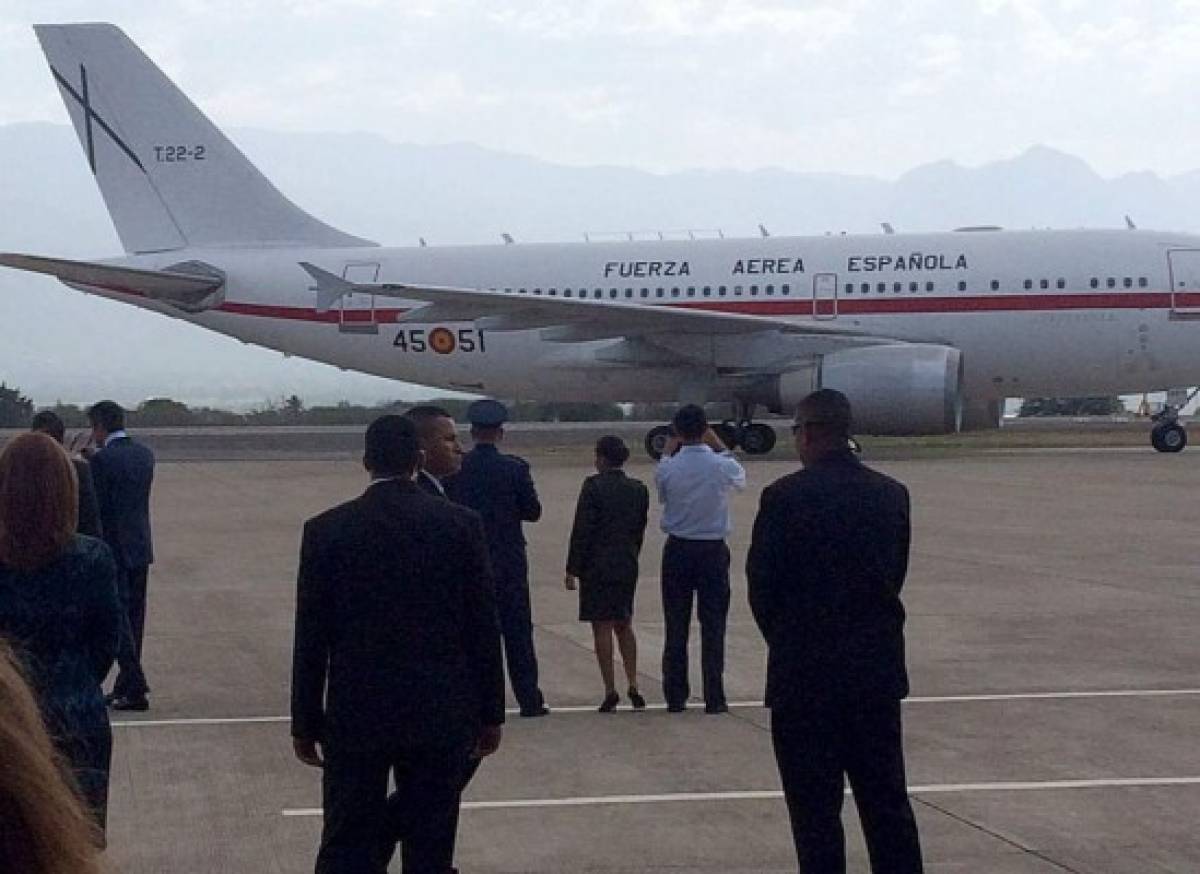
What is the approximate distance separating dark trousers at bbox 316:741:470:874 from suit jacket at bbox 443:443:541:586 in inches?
166

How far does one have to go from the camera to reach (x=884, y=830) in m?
6.05

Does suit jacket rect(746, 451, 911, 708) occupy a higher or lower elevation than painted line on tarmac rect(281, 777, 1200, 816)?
higher

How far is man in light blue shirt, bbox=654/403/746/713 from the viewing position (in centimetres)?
1013

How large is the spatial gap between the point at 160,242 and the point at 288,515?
14537 mm

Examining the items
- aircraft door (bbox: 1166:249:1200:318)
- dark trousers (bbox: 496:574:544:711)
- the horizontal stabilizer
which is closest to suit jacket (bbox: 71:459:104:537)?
dark trousers (bbox: 496:574:544:711)

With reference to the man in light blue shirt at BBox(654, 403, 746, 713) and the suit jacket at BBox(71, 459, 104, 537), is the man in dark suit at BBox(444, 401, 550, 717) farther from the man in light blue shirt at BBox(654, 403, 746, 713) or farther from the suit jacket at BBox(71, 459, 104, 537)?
the suit jacket at BBox(71, 459, 104, 537)

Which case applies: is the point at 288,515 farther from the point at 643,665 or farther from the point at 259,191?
the point at 259,191

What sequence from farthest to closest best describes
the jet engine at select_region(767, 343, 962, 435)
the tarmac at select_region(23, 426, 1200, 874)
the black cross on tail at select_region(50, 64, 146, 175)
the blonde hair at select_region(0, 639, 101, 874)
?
the black cross on tail at select_region(50, 64, 146, 175), the jet engine at select_region(767, 343, 962, 435), the tarmac at select_region(23, 426, 1200, 874), the blonde hair at select_region(0, 639, 101, 874)

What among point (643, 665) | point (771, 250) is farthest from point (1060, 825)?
point (771, 250)

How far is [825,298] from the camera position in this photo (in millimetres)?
32562

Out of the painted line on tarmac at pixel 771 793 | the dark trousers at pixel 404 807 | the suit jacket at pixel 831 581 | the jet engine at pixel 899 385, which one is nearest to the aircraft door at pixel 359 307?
the jet engine at pixel 899 385

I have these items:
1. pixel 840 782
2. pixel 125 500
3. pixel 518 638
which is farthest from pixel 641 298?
pixel 840 782

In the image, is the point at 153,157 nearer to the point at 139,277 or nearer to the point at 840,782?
the point at 139,277

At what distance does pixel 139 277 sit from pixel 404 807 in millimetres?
29203
